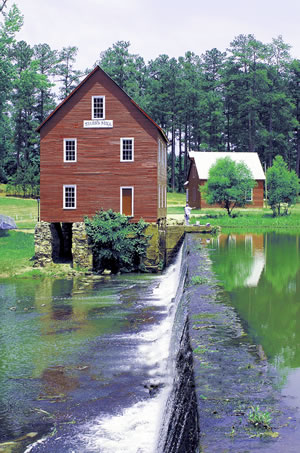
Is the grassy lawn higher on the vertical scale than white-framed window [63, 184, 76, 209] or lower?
lower

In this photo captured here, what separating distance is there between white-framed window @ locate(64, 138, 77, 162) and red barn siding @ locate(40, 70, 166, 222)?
0.23 m

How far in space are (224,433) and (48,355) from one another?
29.6 ft

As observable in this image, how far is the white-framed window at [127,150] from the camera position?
30.0 m

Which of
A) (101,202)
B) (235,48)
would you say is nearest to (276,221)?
(101,202)

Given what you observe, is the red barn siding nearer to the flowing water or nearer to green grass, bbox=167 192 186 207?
the flowing water

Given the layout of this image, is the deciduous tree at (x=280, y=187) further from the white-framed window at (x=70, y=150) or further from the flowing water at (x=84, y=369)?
the flowing water at (x=84, y=369)

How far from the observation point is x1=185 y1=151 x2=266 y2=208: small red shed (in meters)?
61.0

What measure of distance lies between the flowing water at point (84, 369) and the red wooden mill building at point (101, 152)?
311 inches

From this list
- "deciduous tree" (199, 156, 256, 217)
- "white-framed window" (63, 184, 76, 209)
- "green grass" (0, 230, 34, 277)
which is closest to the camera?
"green grass" (0, 230, 34, 277)

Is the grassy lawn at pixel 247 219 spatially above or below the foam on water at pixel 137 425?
above

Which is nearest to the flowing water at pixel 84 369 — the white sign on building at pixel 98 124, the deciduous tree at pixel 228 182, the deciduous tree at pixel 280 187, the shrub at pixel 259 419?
the shrub at pixel 259 419

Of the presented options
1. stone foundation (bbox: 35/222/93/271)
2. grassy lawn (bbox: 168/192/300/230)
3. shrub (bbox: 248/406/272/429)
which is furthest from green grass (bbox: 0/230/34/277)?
shrub (bbox: 248/406/272/429)

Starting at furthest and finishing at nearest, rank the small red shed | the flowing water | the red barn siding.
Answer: the small red shed, the red barn siding, the flowing water

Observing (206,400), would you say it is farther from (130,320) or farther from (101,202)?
(101,202)
